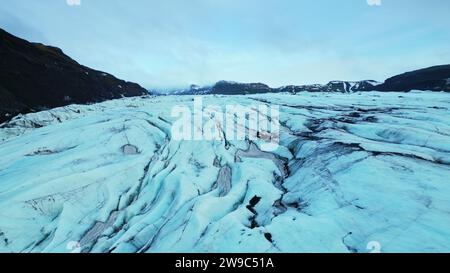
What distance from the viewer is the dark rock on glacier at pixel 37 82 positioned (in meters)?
37.1

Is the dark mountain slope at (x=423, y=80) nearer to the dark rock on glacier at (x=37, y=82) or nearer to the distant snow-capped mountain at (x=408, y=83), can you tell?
the distant snow-capped mountain at (x=408, y=83)

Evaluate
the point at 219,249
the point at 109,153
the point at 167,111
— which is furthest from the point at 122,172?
the point at 167,111

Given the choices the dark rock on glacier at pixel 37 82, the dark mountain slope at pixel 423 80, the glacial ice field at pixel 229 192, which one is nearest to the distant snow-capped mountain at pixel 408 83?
the dark mountain slope at pixel 423 80

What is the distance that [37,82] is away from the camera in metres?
43.2

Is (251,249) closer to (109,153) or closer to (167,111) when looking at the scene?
(109,153)

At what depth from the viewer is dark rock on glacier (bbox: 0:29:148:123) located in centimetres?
3706

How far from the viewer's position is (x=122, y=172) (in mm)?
13086

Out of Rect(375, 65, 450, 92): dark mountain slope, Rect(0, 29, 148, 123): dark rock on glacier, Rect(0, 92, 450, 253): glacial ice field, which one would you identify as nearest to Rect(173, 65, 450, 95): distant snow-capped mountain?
Rect(375, 65, 450, 92): dark mountain slope

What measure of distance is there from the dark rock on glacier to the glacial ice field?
22170 millimetres

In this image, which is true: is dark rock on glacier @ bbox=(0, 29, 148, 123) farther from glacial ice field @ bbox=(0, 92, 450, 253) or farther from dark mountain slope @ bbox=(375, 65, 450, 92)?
dark mountain slope @ bbox=(375, 65, 450, 92)

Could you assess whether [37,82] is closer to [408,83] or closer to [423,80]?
[408,83]

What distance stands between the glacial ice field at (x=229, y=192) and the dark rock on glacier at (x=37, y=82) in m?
22.2

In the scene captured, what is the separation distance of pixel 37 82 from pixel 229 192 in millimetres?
41249
